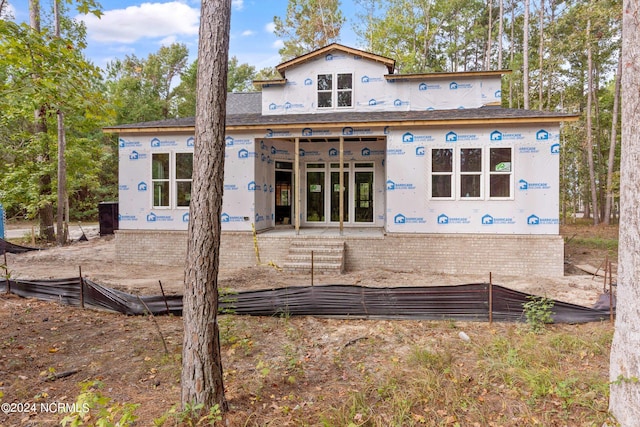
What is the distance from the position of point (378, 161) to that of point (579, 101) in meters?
21.5

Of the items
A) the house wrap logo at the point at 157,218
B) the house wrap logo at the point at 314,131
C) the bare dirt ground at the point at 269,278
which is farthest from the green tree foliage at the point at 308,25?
the bare dirt ground at the point at 269,278

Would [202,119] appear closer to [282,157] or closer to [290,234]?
[290,234]

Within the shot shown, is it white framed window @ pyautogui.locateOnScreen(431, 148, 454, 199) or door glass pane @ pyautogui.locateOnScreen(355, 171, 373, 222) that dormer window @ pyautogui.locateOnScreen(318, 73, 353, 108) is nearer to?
door glass pane @ pyautogui.locateOnScreen(355, 171, 373, 222)

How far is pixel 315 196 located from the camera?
14.0 meters

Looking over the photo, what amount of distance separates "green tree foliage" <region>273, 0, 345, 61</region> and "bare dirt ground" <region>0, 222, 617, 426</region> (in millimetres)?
26465

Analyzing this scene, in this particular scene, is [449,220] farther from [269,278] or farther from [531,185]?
[269,278]

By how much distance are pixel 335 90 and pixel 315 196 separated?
391 cm

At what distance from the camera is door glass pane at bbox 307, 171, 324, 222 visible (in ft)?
45.6

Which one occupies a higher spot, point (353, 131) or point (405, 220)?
point (353, 131)

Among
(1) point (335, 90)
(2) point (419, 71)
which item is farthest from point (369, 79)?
(2) point (419, 71)

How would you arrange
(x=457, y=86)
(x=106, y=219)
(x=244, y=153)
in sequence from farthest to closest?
1. (x=106, y=219)
2. (x=457, y=86)
3. (x=244, y=153)

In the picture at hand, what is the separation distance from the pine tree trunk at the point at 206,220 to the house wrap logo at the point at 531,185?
8.83 meters

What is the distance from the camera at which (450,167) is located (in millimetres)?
10031

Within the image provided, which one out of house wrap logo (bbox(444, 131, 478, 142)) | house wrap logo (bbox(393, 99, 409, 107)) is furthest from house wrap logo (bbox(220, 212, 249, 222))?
house wrap logo (bbox(393, 99, 409, 107))
